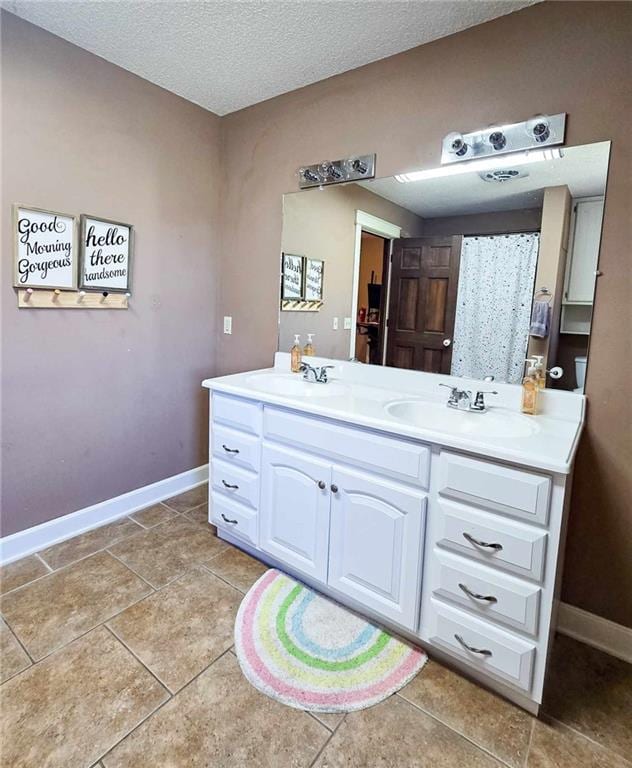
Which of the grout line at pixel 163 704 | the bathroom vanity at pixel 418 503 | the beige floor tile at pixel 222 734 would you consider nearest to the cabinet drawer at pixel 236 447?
the bathroom vanity at pixel 418 503

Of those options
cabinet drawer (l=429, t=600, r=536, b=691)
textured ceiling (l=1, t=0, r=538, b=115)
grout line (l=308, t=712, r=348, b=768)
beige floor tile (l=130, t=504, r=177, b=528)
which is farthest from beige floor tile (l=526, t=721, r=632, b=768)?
A: textured ceiling (l=1, t=0, r=538, b=115)

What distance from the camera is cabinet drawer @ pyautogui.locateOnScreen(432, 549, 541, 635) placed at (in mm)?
1254

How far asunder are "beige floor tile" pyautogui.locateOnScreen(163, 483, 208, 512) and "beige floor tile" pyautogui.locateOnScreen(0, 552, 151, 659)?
0.57m

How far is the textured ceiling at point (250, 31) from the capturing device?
1659 millimetres

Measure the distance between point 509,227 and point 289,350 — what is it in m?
1.30

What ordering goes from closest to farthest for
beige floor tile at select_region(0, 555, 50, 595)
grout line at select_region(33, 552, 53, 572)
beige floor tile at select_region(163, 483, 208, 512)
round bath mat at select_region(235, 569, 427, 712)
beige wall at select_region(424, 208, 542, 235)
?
round bath mat at select_region(235, 569, 427, 712) → beige wall at select_region(424, 208, 542, 235) → beige floor tile at select_region(0, 555, 50, 595) → grout line at select_region(33, 552, 53, 572) → beige floor tile at select_region(163, 483, 208, 512)

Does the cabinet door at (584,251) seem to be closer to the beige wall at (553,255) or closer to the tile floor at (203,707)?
the beige wall at (553,255)

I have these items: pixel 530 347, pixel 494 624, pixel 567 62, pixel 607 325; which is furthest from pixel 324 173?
pixel 494 624

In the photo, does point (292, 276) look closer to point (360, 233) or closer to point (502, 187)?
point (360, 233)

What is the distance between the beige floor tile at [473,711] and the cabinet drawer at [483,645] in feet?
0.31

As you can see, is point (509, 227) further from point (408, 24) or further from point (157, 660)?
point (157, 660)

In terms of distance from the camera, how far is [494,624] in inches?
52.4

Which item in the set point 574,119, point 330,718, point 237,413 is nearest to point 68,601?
point 237,413

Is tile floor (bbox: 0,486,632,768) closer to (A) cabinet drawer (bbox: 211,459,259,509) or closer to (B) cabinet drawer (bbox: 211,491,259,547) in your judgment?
(B) cabinet drawer (bbox: 211,491,259,547)
